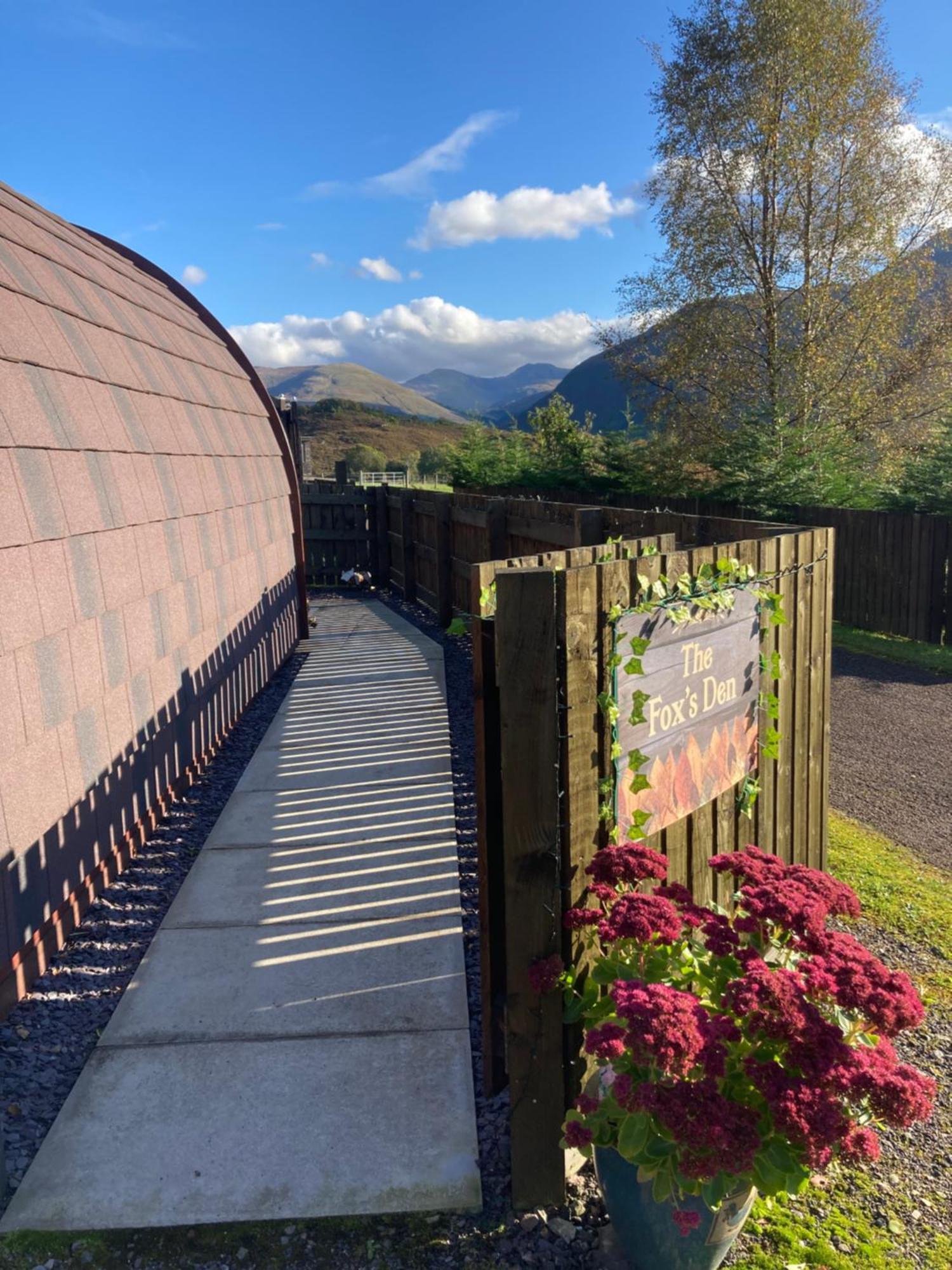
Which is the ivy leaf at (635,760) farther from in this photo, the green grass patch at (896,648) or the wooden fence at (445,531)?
the green grass patch at (896,648)

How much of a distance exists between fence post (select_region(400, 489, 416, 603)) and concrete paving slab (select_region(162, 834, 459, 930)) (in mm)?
9926

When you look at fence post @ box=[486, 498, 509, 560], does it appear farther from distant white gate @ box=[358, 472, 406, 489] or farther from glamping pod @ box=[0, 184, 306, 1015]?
distant white gate @ box=[358, 472, 406, 489]

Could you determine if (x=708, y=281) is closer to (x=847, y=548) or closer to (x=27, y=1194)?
(x=847, y=548)

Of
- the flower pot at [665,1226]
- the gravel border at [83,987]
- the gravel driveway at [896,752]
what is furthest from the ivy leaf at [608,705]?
the gravel driveway at [896,752]

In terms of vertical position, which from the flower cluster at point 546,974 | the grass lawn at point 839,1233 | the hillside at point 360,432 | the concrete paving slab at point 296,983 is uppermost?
the hillside at point 360,432

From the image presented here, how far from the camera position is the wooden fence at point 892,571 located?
38.9 feet

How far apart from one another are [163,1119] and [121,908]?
1921mm

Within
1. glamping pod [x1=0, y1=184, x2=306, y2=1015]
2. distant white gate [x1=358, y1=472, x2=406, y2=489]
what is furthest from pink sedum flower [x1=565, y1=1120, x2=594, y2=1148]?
distant white gate [x1=358, y1=472, x2=406, y2=489]

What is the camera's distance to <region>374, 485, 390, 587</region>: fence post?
664 inches

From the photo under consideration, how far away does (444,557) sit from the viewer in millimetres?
12688

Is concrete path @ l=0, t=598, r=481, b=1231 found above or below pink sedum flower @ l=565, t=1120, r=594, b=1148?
below

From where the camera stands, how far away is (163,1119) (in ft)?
10.1

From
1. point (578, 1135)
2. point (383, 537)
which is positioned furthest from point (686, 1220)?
point (383, 537)

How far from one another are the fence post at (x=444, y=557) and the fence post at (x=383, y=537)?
4.10 m
